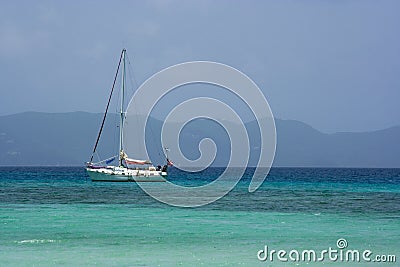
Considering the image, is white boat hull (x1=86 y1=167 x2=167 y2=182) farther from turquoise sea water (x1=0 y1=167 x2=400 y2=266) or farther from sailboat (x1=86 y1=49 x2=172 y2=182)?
turquoise sea water (x1=0 y1=167 x2=400 y2=266)

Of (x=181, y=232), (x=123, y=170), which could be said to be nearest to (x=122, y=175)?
(x=123, y=170)

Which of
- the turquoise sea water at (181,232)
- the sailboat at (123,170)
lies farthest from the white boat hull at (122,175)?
the turquoise sea water at (181,232)

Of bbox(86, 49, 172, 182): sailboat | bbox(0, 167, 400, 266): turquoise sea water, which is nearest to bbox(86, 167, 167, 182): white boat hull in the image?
bbox(86, 49, 172, 182): sailboat

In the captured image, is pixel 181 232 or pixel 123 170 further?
pixel 123 170

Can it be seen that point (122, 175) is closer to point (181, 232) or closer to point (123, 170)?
point (123, 170)

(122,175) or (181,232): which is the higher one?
(122,175)

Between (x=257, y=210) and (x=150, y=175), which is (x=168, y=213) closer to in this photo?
(x=257, y=210)

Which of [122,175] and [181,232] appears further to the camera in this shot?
[122,175]

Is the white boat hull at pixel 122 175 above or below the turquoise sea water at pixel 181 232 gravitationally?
above

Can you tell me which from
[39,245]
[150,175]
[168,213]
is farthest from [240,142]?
[150,175]

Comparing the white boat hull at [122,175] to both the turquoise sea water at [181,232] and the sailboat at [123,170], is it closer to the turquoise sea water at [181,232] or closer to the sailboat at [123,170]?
the sailboat at [123,170]

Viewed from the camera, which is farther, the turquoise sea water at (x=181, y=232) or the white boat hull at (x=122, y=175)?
the white boat hull at (x=122, y=175)

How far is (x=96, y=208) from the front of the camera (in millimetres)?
42594

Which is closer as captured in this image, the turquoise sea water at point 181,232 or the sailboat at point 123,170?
the turquoise sea water at point 181,232
